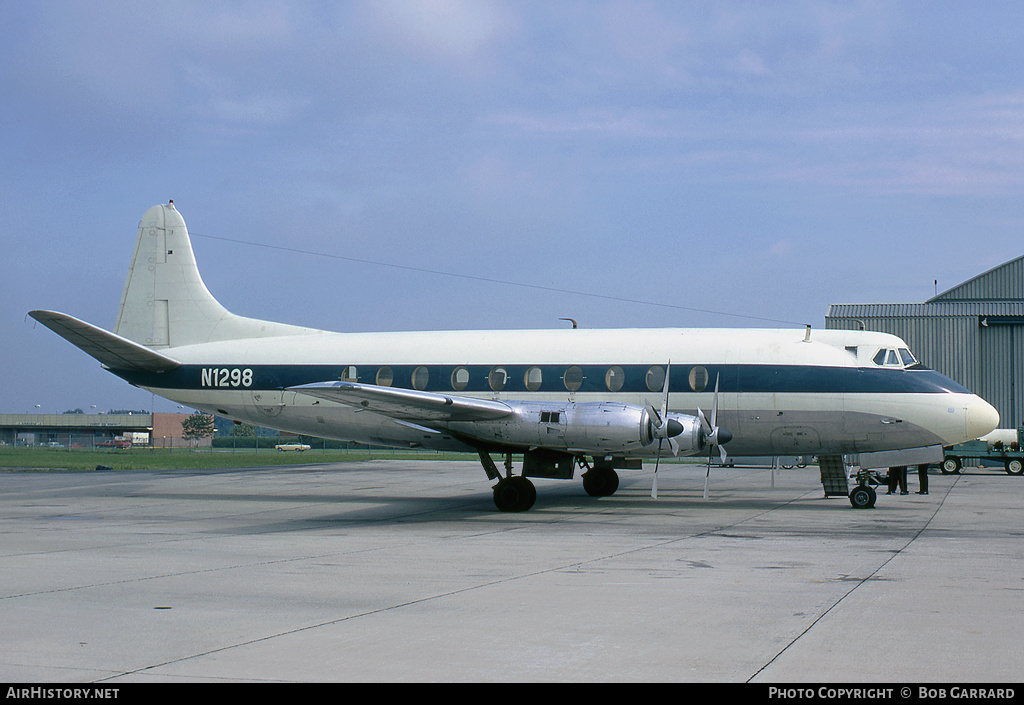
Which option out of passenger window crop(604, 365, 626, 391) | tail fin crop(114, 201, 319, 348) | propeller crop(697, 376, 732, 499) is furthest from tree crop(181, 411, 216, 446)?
propeller crop(697, 376, 732, 499)

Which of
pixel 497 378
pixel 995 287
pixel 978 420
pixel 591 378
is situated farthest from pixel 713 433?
pixel 995 287

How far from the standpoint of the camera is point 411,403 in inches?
731

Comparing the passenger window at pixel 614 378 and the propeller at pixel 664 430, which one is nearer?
the propeller at pixel 664 430

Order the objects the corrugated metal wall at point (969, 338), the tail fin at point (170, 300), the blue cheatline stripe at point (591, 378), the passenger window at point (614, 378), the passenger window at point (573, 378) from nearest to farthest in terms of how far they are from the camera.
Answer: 1. the blue cheatline stripe at point (591, 378)
2. the passenger window at point (614, 378)
3. the passenger window at point (573, 378)
4. the tail fin at point (170, 300)
5. the corrugated metal wall at point (969, 338)

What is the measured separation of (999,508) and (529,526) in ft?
39.5

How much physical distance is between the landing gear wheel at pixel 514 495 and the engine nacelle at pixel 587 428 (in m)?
1.09

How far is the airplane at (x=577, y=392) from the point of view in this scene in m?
18.8

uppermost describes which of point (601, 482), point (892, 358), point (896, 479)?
point (892, 358)

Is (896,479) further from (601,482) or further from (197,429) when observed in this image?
(197,429)

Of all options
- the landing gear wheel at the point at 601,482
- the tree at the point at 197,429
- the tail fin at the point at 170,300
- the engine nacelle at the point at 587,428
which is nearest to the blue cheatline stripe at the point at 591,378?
the tail fin at the point at 170,300

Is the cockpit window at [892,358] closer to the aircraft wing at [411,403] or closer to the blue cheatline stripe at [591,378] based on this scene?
the blue cheatline stripe at [591,378]

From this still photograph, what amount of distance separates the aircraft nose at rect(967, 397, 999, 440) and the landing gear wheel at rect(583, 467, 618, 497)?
8610 millimetres

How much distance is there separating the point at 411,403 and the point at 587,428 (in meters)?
3.62
